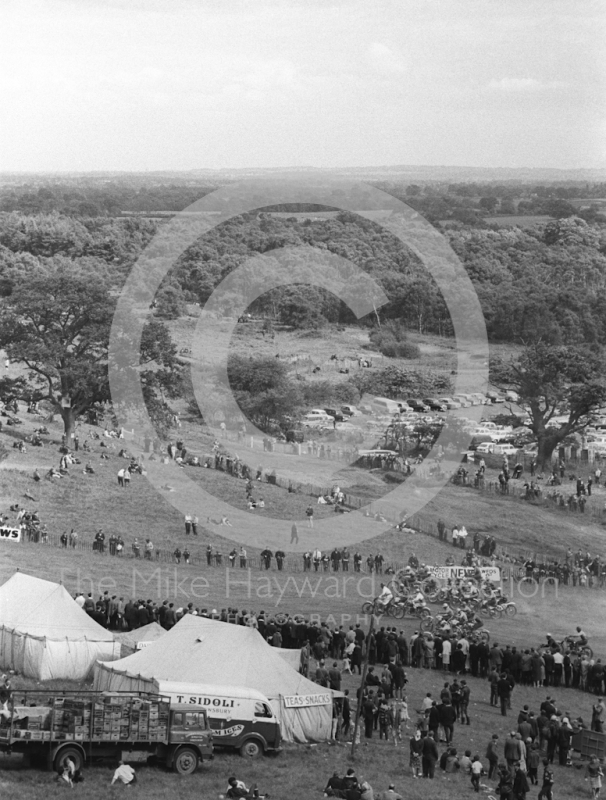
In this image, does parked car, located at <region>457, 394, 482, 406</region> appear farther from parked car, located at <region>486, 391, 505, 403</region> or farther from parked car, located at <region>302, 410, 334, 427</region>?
parked car, located at <region>302, 410, 334, 427</region>

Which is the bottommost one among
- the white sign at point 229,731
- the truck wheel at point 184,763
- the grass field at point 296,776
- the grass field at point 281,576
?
the grass field at point 281,576

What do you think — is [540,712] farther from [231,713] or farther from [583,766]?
[231,713]

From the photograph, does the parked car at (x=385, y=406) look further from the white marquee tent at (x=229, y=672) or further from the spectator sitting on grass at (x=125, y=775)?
the spectator sitting on grass at (x=125, y=775)

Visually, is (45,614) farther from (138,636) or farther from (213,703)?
(213,703)

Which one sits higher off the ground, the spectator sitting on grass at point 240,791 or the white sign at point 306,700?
the white sign at point 306,700

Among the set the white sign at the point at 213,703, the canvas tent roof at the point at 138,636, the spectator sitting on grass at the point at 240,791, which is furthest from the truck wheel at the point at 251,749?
the canvas tent roof at the point at 138,636

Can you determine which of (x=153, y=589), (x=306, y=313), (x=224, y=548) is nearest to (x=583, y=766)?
(x=153, y=589)

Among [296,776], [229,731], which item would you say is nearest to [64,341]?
[229,731]
